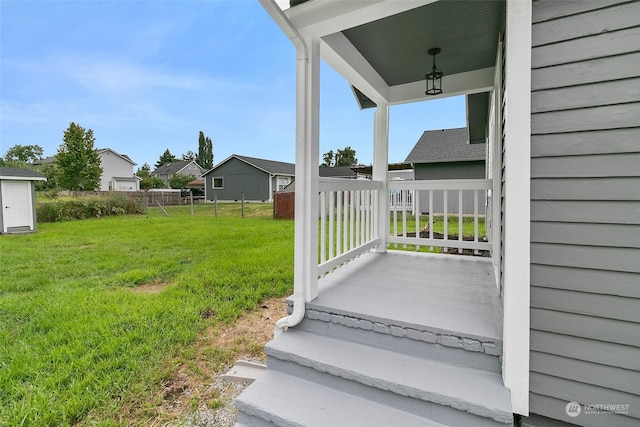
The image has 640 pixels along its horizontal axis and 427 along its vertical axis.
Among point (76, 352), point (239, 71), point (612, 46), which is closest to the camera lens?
point (612, 46)

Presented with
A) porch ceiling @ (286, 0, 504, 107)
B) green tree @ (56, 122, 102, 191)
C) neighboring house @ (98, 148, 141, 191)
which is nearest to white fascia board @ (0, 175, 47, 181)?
porch ceiling @ (286, 0, 504, 107)

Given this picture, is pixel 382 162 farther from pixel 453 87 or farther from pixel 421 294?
pixel 421 294

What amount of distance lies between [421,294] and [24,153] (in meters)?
45.5

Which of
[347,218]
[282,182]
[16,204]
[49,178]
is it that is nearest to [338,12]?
[347,218]

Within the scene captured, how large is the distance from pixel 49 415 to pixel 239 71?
25.1m

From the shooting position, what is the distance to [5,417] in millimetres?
1672

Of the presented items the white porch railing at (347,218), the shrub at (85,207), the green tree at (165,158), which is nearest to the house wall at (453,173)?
the white porch railing at (347,218)

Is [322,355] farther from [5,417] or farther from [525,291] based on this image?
[5,417]

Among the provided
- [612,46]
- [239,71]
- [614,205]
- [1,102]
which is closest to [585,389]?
[614,205]

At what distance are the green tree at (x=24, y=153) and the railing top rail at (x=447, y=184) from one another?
42.8 metres

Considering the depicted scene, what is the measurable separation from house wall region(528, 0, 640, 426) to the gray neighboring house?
1023cm

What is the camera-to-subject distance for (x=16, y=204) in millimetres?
7988

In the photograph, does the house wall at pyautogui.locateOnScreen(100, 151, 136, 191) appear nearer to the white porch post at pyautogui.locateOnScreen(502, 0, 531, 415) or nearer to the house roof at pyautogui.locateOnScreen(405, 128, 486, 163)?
the house roof at pyautogui.locateOnScreen(405, 128, 486, 163)

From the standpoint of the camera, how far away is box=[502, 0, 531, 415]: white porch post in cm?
132
